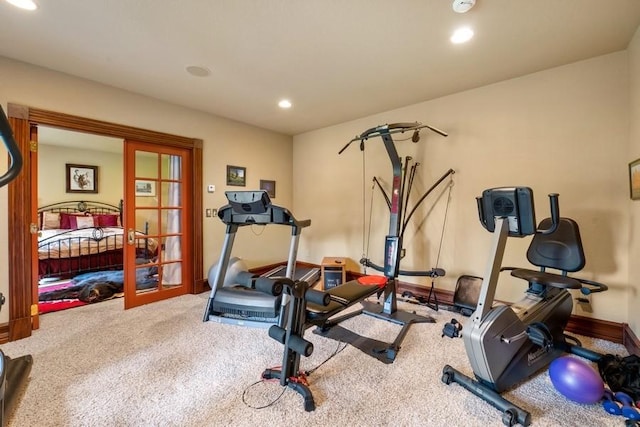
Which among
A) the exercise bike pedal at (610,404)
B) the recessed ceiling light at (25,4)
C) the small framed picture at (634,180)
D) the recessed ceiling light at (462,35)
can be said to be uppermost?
the recessed ceiling light at (25,4)

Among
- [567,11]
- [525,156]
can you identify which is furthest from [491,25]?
[525,156]

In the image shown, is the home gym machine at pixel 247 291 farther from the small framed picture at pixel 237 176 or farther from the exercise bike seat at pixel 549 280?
the exercise bike seat at pixel 549 280

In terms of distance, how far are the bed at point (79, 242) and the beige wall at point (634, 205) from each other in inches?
192

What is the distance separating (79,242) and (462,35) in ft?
19.9

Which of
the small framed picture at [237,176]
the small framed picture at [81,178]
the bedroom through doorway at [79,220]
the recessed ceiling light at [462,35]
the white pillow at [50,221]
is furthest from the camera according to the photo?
the small framed picture at [81,178]

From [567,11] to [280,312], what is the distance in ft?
10.1

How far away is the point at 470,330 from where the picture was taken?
1726 millimetres

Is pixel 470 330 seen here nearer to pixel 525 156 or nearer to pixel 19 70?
pixel 525 156

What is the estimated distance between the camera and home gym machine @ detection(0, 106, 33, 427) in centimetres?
108

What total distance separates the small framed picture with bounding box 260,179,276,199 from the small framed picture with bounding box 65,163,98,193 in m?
4.64

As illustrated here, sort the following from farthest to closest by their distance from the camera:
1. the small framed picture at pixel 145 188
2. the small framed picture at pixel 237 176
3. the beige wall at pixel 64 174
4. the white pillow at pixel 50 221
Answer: the beige wall at pixel 64 174
the white pillow at pixel 50 221
the small framed picture at pixel 237 176
the small framed picture at pixel 145 188

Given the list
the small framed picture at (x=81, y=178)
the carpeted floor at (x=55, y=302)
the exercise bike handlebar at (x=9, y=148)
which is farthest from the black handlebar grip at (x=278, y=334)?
the small framed picture at (x=81, y=178)

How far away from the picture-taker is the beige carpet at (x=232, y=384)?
1.62m

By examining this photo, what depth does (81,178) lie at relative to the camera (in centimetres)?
636
